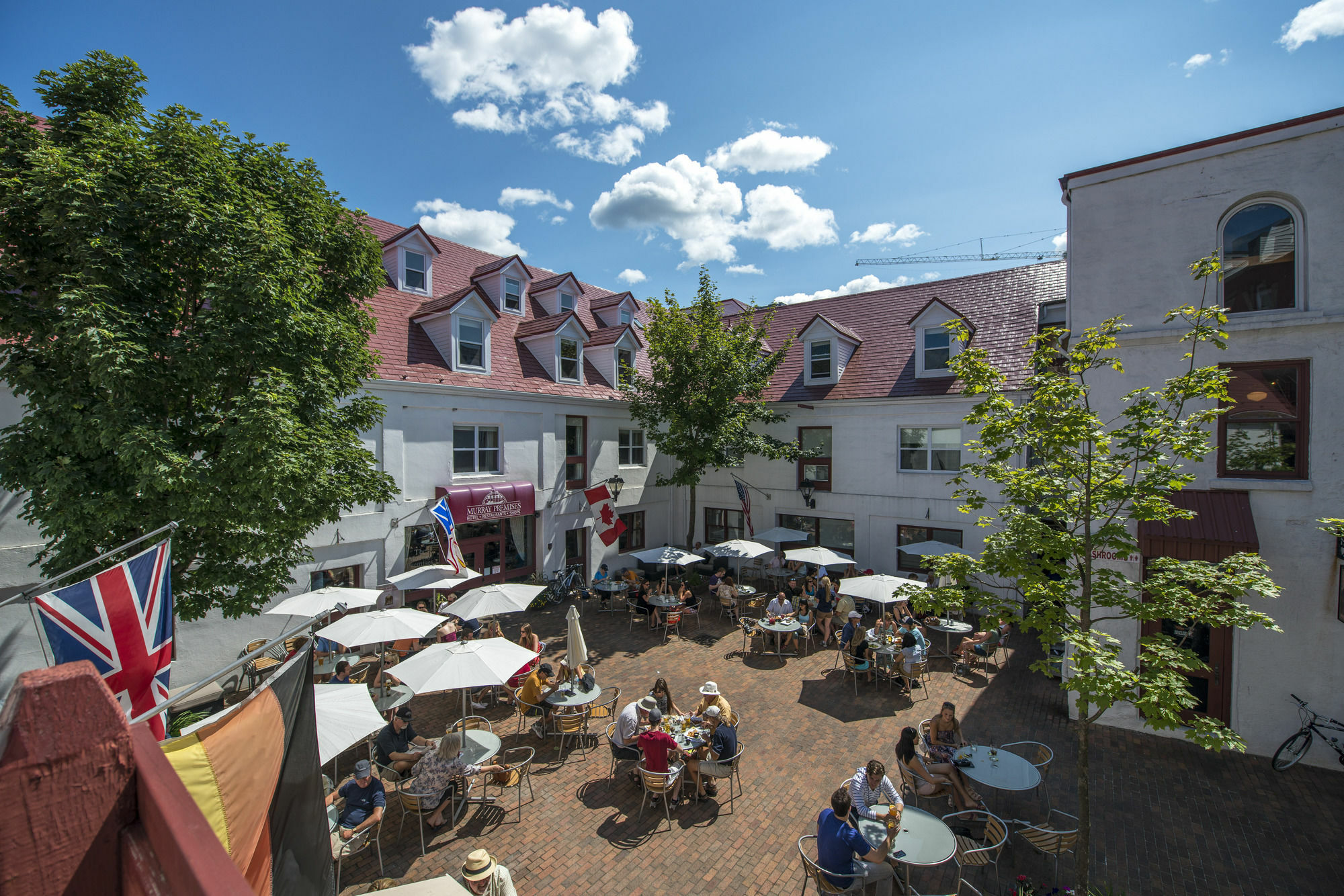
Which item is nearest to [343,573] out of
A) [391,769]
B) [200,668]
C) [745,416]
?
[200,668]

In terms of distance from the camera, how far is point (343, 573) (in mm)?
15617

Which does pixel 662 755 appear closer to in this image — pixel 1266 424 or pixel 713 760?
pixel 713 760

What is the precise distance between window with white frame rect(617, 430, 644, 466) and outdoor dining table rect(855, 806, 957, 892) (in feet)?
58.2

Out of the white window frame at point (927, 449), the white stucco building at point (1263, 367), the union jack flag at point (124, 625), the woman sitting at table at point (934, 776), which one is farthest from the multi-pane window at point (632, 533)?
the union jack flag at point (124, 625)

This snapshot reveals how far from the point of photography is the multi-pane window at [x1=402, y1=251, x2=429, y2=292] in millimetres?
20078

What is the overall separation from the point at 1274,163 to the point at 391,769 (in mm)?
18280

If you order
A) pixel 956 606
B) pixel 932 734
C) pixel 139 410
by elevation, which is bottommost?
pixel 932 734

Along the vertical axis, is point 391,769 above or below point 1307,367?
below

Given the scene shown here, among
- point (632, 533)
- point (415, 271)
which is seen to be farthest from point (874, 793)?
point (415, 271)

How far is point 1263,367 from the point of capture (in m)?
10.2

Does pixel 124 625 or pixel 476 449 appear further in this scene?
pixel 476 449

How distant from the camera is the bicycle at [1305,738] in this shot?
979 cm

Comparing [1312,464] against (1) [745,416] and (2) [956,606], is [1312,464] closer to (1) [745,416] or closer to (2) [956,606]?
(2) [956,606]

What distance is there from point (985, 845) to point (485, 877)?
6758 millimetres
